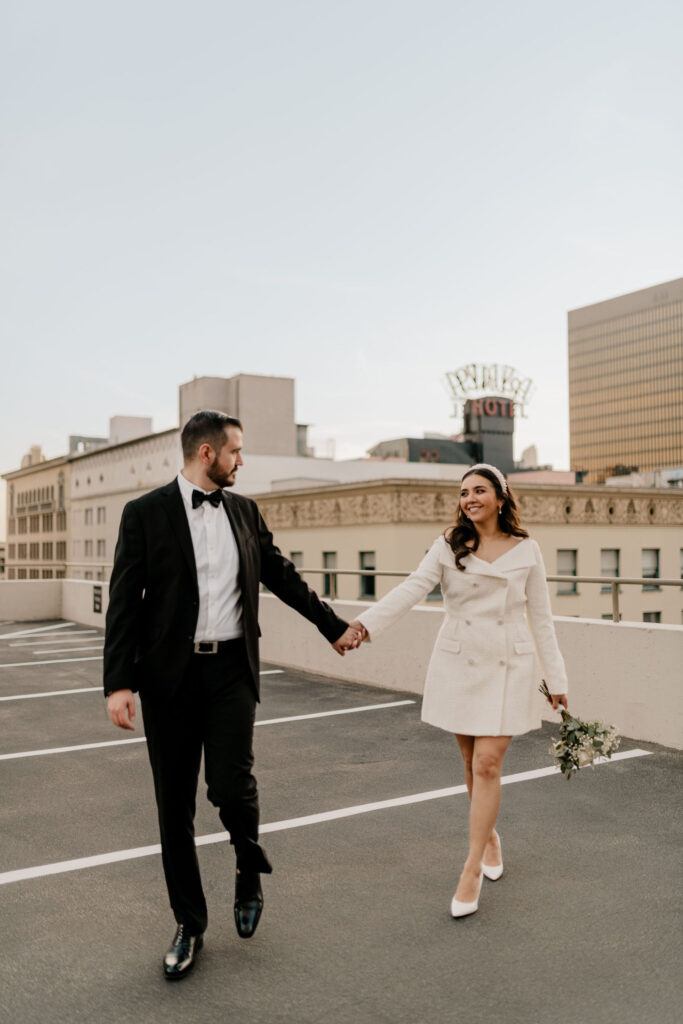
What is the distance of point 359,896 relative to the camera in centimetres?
391

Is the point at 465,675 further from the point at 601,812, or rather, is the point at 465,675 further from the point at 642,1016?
the point at 601,812

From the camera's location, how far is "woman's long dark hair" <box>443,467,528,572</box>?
3824mm

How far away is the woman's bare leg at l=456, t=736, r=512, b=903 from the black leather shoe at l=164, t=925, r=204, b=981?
1.10 meters

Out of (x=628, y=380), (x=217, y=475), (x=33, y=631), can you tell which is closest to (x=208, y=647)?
(x=217, y=475)

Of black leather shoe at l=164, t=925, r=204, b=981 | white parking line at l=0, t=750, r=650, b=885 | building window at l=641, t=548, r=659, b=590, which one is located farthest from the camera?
building window at l=641, t=548, r=659, b=590

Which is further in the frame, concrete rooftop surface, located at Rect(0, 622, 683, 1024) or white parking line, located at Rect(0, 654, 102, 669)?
white parking line, located at Rect(0, 654, 102, 669)

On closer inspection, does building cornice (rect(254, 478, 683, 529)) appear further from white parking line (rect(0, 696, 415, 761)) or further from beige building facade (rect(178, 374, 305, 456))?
white parking line (rect(0, 696, 415, 761))

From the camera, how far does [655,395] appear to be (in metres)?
164

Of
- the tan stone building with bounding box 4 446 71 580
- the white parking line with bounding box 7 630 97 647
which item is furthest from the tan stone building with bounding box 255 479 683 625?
the tan stone building with bounding box 4 446 71 580

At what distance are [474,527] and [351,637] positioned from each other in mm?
728

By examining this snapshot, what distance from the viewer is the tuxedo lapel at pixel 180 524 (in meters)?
3.33

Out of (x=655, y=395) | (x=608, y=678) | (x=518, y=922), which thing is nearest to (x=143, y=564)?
(x=518, y=922)

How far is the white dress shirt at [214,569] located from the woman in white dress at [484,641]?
30.1 inches

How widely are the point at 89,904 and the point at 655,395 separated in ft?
565
